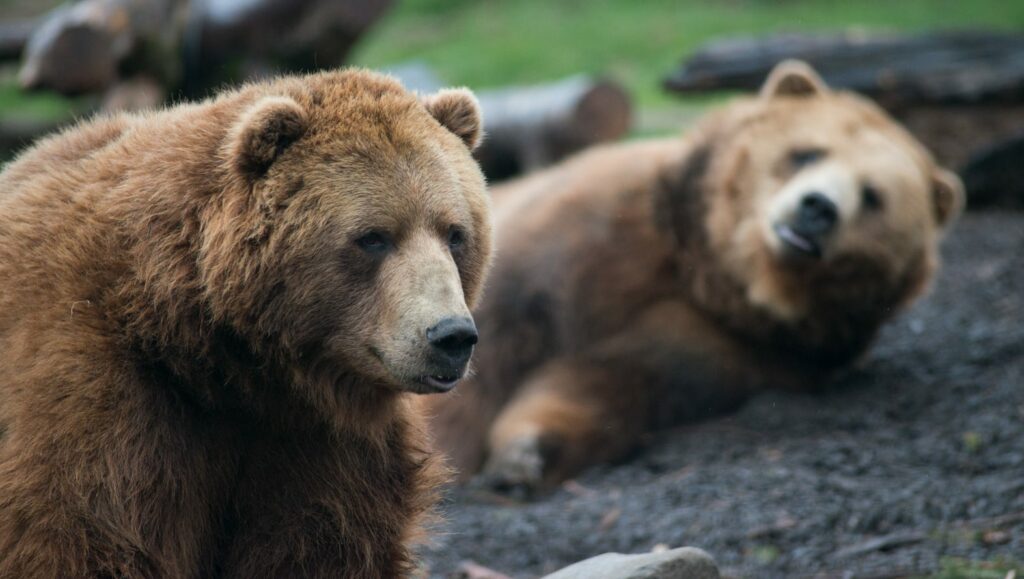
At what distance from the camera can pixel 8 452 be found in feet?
12.6

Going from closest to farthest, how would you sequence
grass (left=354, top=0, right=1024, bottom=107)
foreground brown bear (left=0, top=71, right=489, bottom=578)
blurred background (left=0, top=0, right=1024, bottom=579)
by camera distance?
foreground brown bear (left=0, top=71, right=489, bottom=578) < blurred background (left=0, top=0, right=1024, bottom=579) < grass (left=354, top=0, right=1024, bottom=107)

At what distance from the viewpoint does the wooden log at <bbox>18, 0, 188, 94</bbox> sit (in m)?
9.77

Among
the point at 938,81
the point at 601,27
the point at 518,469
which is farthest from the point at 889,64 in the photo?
the point at 601,27

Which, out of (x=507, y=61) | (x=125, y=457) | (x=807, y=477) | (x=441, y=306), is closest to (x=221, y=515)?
(x=125, y=457)

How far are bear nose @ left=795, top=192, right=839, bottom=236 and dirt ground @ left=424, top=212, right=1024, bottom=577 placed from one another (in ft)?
4.00

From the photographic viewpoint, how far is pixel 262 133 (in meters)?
4.20

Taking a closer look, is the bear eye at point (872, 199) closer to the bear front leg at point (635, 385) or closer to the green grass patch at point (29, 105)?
the bear front leg at point (635, 385)

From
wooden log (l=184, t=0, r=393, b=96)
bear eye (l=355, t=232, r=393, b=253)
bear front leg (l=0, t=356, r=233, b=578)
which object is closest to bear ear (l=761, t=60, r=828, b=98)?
wooden log (l=184, t=0, r=393, b=96)

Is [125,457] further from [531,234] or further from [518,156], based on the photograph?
[518,156]

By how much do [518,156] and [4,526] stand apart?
9.61 meters

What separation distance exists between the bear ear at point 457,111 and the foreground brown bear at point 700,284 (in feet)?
11.8

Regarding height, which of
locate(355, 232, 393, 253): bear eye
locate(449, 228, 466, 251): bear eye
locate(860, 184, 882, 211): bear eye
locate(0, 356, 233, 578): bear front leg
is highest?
locate(355, 232, 393, 253): bear eye

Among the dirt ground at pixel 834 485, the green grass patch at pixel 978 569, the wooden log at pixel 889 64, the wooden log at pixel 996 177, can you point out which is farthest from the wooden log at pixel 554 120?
the green grass patch at pixel 978 569

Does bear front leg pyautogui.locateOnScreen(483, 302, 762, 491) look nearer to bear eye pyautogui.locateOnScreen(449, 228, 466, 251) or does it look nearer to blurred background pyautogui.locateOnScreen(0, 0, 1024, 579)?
blurred background pyautogui.locateOnScreen(0, 0, 1024, 579)
